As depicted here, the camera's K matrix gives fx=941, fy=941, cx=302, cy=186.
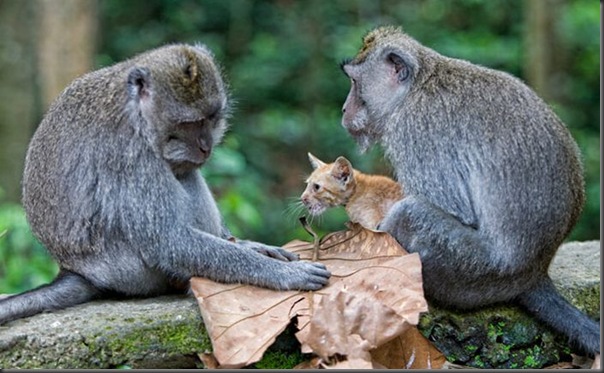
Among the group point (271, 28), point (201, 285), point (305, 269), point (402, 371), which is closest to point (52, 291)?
point (201, 285)

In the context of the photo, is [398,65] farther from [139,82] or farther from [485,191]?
[139,82]

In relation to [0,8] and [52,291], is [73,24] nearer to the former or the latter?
[0,8]

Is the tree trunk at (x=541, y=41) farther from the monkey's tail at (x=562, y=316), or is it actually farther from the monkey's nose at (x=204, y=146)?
the monkey's nose at (x=204, y=146)

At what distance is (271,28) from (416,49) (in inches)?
489

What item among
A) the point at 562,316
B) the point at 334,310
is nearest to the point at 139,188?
the point at 334,310

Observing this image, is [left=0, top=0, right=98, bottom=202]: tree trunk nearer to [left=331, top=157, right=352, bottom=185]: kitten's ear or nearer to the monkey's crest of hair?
[left=331, top=157, right=352, bottom=185]: kitten's ear

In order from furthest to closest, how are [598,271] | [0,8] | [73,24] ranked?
[0,8]
[73,24]
[598,271]

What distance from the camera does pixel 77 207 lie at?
5.54m

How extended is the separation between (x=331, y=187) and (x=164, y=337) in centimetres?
184

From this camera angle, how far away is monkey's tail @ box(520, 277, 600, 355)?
5.67 meters

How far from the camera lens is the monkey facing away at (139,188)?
17.8ft

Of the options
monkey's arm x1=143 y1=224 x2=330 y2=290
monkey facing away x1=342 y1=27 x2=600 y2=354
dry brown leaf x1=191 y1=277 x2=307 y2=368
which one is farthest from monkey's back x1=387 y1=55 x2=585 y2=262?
dry brown leaf x1=191 y1=277 x2=307 y2=368

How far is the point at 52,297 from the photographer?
561 cm

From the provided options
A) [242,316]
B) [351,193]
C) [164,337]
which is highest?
[351,193]
